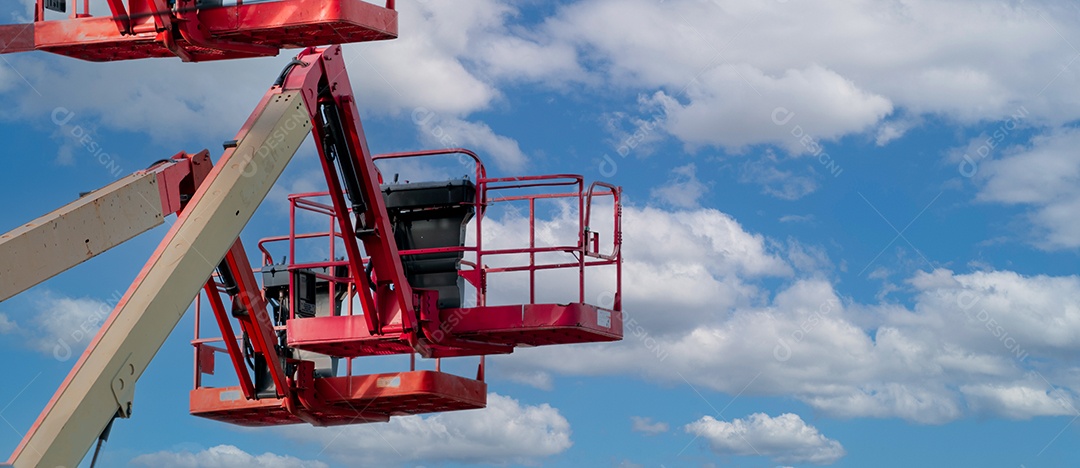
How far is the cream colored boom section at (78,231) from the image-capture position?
12305mm

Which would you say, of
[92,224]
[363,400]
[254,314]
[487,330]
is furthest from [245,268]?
[92,224]

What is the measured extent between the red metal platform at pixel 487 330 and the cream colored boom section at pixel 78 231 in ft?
16.9

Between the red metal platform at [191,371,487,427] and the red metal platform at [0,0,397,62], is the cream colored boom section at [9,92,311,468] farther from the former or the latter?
the red metal platform at [191,371,487,427]

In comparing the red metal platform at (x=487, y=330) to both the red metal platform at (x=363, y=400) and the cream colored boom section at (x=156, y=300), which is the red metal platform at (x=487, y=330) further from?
the cream colored boom section at (x=156, y=300)

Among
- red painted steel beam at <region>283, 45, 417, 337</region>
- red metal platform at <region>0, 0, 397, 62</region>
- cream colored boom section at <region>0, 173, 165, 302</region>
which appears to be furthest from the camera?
red painted steel beam at <region>283, 45, 417, 337</region>

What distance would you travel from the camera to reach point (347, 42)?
1578 centimetres

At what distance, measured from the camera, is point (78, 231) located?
13.1 metres

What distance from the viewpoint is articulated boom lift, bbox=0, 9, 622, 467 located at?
511 inches

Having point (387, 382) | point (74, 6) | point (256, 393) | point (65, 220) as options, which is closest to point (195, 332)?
point (256, 393)

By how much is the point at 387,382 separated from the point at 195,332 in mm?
2939

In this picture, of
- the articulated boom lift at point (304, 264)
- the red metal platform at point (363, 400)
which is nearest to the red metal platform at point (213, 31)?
the articulated boom lift at point (304, 264)

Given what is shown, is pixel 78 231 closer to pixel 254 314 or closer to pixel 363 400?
pixel 254 314

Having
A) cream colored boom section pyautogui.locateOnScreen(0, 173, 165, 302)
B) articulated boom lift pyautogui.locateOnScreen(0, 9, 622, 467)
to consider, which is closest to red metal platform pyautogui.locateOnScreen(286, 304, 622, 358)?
articulated boom lift pyautogui.locateOnScreen(0, 9, 622, 467)

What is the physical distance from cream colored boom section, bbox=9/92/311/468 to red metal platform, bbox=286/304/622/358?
450 cm
